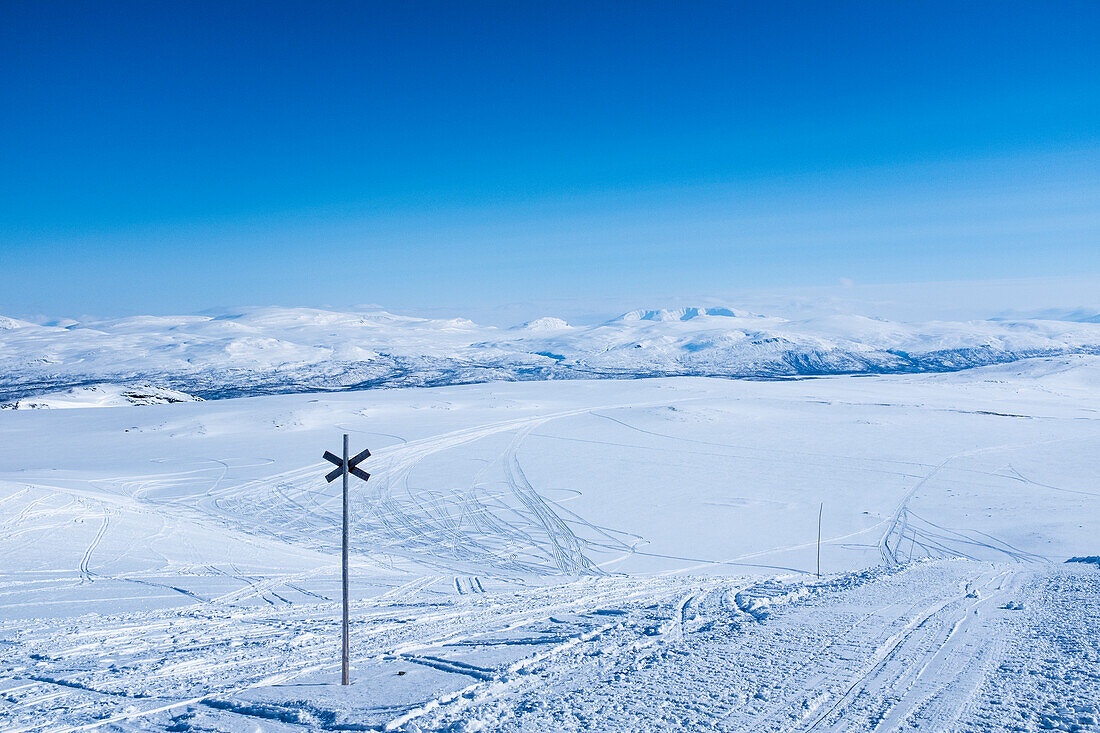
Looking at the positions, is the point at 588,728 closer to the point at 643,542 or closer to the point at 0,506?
the point at 643,542

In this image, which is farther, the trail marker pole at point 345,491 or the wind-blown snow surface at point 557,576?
the wind-blown snow surface at point 557,576

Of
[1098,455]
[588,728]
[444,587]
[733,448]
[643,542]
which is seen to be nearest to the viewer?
[588,728]

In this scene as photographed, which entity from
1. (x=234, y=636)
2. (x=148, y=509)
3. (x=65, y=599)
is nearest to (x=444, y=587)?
(x=234, y=636)

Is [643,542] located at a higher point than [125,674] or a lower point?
lower

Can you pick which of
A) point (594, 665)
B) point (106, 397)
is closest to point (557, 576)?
point (594, 665)

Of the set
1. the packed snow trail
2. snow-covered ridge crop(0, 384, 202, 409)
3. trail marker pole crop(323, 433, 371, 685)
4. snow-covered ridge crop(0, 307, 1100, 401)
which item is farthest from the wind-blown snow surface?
snow-covered ridge crop(0, 307, 1100, 401)

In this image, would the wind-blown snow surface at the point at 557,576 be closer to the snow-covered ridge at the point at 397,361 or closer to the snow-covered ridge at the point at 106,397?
the snow-covered ridge at the point at 106,397

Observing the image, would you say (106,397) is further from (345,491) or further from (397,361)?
(397,361)

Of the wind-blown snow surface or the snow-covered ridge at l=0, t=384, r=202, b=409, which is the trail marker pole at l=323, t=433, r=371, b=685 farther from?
the snow-covered ridge at l=0, t=384, r=202, b=409

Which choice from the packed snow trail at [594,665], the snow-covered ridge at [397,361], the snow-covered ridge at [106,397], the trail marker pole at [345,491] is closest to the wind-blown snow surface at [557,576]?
the packed snow trail at [594,665]
